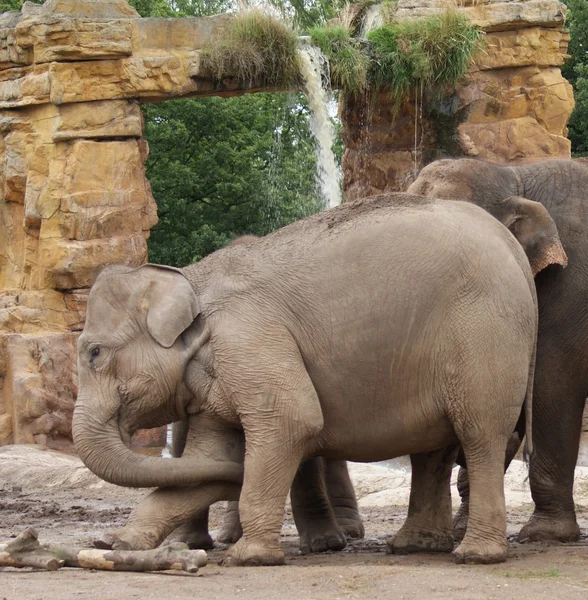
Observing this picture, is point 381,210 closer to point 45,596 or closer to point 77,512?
point 45,596

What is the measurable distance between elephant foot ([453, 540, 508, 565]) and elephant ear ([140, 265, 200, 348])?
1.74 m

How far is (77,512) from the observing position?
9.67 metres

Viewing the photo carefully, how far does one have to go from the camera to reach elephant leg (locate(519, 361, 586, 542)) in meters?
7.85

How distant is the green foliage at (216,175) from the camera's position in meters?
25.3

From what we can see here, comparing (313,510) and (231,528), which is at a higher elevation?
(313,510)

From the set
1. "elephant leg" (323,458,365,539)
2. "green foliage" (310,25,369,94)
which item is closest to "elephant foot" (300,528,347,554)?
"elephant leg" (323,458,365,539)

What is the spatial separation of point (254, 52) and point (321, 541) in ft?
26.8

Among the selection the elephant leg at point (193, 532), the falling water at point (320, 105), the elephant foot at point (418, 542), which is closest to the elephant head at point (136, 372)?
the elephant leg at point (193, 532)

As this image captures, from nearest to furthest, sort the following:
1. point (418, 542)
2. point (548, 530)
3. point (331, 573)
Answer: point (331, 573) → point (418, 542) → point (548, 530)

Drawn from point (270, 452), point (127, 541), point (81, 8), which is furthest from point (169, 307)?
point (81, 8)

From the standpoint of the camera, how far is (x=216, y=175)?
2595 centimetres

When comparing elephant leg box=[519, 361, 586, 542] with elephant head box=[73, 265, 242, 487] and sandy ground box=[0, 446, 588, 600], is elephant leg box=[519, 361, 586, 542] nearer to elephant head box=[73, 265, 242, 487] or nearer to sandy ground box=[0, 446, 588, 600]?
sandy ground box=[0, 446, 588, 600]

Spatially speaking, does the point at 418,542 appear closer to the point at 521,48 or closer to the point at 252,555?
the point at 252,555

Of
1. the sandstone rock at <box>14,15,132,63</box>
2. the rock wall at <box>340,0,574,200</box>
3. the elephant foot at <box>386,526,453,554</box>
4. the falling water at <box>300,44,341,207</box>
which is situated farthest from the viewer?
the rock wall at <box>340,0,574,200</box>
